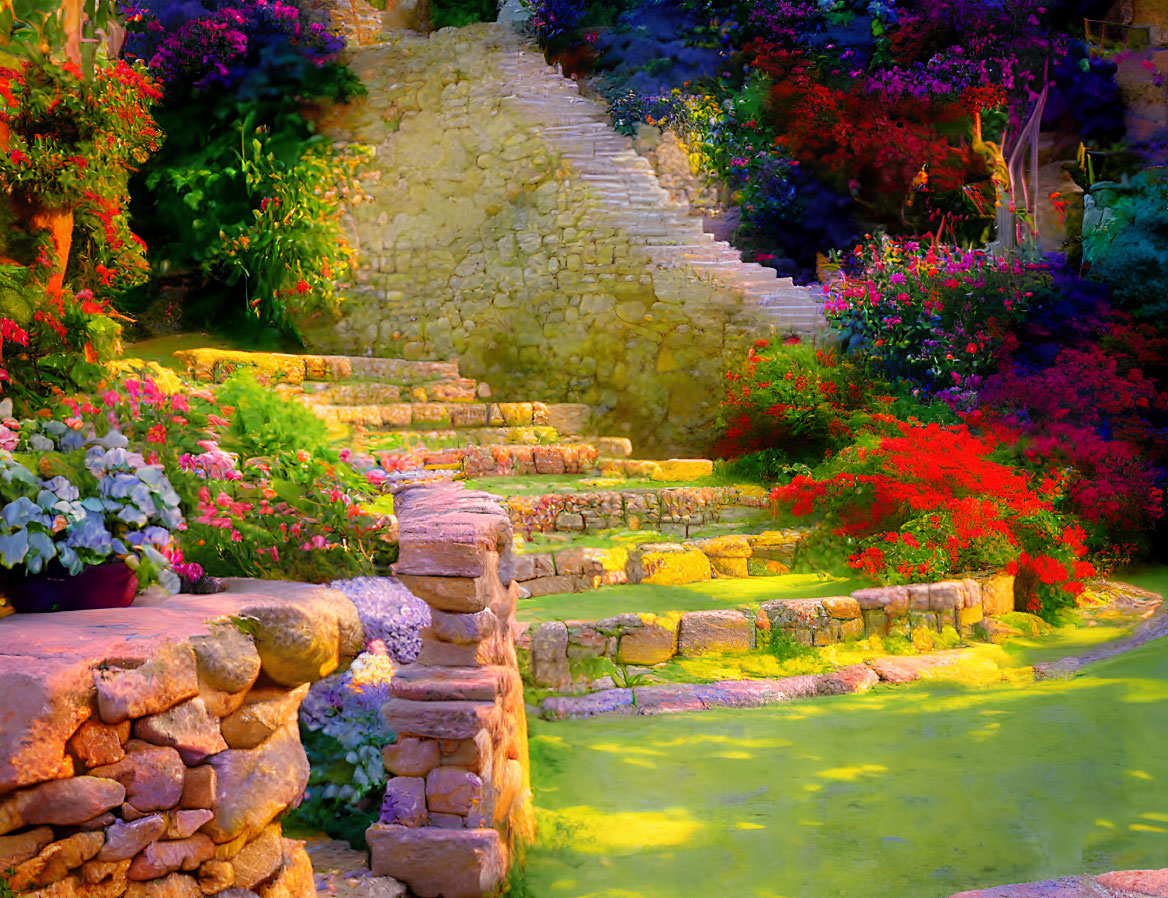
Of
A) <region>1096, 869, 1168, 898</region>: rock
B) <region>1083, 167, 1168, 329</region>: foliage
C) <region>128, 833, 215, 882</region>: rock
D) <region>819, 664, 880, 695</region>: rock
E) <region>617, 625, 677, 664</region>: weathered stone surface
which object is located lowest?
<region>819, 664, 880, 695</region>: rock

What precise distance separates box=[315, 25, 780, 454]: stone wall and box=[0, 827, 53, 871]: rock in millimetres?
8731

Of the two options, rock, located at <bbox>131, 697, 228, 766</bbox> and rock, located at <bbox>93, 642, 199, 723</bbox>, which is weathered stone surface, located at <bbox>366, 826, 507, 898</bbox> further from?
rock, located at <bbox>93, 642, 199, 723</bbox>

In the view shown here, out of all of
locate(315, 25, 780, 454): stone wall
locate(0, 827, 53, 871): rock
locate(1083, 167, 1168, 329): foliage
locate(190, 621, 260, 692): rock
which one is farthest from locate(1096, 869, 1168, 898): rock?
locate(1083, 167, 1168, 329): foliage

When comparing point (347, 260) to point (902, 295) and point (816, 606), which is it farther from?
point (816, 606)

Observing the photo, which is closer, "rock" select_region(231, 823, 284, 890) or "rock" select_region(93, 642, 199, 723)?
"rock" select_region(93, 642, 199, 723)

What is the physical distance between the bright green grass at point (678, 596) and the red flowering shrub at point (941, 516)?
1.21ft

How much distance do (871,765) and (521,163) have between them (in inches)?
350

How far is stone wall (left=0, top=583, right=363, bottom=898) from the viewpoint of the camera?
1.73 meters

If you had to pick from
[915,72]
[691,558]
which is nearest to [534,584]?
[691,558]

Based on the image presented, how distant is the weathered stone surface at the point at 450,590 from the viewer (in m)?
3.12

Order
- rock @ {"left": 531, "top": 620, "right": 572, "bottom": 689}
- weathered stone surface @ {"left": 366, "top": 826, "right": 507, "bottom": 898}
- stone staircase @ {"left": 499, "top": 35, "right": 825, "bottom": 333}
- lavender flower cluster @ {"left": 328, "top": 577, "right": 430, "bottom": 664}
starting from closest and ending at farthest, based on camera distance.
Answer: weathered stone surface @ {"left": 366, "top": 826, "right": 507, "bottom": 898}
lavender flower cluster @ {"left": 328, "top": 577, "right": 430, "bottom": 664}
rock @ {"left": 531, "top": 620, "right": 572, "bottom": 689}
stone staircase @ {"left": 499, "top": 35, "right": 825, "bottom": 333}

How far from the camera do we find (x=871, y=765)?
4.35 m

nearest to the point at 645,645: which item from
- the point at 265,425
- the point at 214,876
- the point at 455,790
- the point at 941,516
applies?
the point at 265,425

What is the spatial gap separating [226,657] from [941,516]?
579cm
